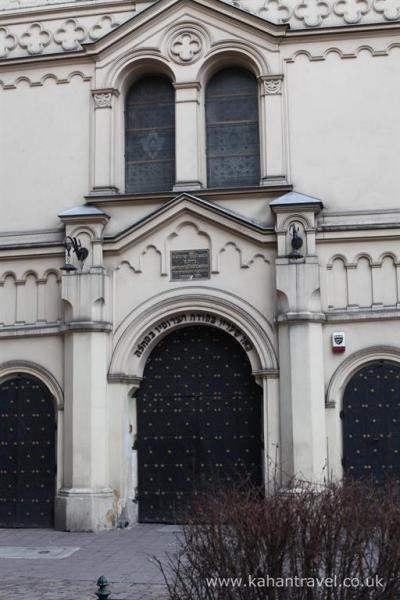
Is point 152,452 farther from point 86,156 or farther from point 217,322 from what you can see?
point 86,156

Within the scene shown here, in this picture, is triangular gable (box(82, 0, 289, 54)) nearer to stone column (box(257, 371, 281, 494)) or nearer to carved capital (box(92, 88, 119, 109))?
carved capital (box(92, 88, 119, 109))

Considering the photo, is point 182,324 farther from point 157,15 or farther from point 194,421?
point 157,15

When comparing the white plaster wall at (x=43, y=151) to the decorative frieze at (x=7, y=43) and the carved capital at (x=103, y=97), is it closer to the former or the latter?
the carved capital at (x=103, y=97)

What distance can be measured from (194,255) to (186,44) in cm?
425

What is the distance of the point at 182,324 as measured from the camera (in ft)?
51.2

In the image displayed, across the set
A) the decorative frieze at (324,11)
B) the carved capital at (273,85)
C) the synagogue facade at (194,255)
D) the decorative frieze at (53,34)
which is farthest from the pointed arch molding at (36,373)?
the decorative frieze at (324,11)

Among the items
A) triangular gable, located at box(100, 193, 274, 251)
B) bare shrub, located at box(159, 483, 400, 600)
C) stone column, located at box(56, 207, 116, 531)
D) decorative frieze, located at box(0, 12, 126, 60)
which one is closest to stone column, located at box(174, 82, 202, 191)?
triangular gable, located at box(100, 193, 274, 251)

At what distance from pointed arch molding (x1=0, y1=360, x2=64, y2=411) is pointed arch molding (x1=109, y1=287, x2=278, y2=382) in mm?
1083

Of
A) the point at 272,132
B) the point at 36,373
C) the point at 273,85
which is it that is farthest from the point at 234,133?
the point at 36,373

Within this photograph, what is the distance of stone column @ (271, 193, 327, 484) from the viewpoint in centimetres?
1425

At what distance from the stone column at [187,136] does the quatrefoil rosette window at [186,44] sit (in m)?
0.54

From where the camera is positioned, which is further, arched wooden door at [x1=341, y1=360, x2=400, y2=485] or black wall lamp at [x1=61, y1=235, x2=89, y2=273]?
black wall lamp at [x1=61, y1=235, x2=89, y2=273]

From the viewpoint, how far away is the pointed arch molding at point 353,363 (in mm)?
14680

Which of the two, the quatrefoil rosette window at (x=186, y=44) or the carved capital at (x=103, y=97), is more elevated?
the quatrefoil rosette window at (x=186, y=44)
